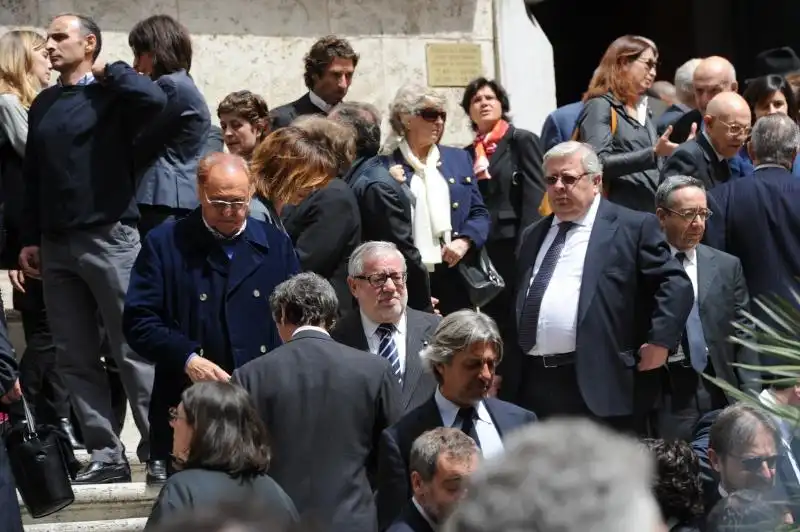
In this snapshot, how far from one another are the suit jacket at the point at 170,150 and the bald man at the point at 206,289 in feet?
4.34

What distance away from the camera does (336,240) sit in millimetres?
7723

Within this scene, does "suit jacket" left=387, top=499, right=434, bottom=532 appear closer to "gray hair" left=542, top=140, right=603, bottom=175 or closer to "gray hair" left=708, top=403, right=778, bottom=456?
"gray hair" left=708, top=403, right=778, bottom=456

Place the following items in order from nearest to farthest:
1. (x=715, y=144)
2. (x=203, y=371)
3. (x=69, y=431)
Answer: (x=203, y=371) → (x=69, y=431) → (x=715, y=144)

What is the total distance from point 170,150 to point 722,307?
2.65 meters

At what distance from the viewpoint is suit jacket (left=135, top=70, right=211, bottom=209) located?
8148 mm

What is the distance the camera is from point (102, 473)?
769cm

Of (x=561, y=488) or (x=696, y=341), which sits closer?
(x=561, y=488)

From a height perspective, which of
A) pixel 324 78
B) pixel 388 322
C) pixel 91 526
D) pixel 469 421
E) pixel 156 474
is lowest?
pixel 91 526

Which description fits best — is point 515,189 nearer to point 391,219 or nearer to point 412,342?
point 391,219

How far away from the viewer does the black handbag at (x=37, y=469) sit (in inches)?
258

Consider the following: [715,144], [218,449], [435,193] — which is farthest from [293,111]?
[218,449]

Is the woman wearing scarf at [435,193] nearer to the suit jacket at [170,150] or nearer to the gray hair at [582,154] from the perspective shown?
the suit jacket at [170,150]

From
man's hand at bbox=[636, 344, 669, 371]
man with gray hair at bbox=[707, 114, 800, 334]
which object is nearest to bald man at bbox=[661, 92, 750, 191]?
man with gray hair at bbox=[707, 114, 800, 334]

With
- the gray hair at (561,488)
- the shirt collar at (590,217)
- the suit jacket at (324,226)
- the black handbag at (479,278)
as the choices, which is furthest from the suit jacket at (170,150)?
the gray hair at (561,488)
